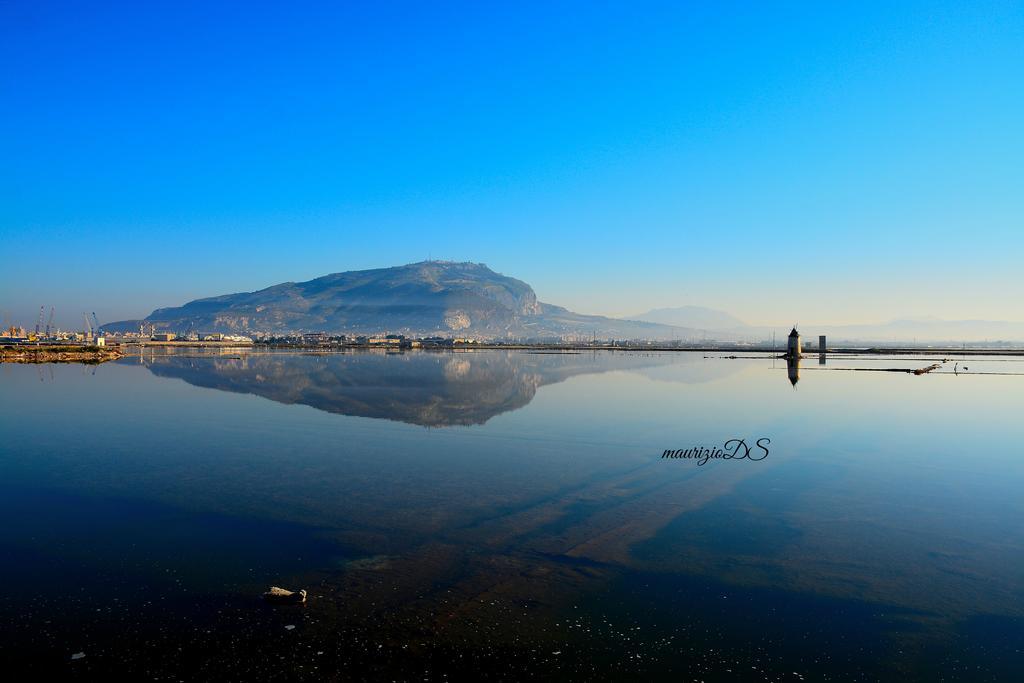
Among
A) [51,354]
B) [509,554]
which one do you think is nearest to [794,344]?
[509,554]

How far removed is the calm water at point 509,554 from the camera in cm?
724

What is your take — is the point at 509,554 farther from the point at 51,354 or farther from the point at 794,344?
the point at 51,354

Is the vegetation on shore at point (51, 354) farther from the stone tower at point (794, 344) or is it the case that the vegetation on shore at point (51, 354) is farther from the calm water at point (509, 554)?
the stone tower at point (794, 344)

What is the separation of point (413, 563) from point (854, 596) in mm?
6026

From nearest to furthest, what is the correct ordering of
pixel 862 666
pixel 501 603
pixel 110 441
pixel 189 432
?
1. pixel 862 666
2. pixel 501 603
3. pixel 110 441
4. pixel 189 432

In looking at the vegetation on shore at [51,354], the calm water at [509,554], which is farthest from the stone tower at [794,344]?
the vegetation on shore at [51,354]

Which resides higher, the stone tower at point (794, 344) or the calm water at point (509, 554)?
the stone tower at point (794, 344)

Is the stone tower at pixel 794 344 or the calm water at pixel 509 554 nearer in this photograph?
the calm water at pixel 509 554

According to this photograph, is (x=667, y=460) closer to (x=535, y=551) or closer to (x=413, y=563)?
(x=535, y=551)

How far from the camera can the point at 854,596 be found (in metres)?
8.91

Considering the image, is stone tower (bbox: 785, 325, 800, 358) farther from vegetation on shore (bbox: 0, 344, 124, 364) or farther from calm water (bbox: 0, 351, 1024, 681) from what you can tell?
vegetation on shore (bbox: 0, 344, 124, 364)

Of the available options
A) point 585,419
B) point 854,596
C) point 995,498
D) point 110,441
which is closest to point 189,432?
point 110,441

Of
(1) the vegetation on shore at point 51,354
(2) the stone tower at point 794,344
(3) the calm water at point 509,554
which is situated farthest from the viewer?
(2) the stone tower at point 794,344

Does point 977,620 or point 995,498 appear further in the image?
point 995,498
